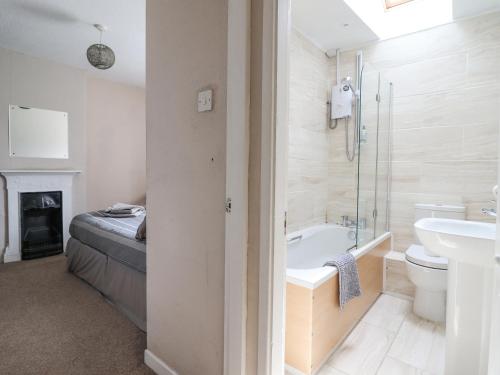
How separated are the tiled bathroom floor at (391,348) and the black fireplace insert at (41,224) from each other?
12.1 feet

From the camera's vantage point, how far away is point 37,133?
3.45 m

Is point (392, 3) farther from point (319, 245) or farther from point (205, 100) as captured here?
point (205, 100)

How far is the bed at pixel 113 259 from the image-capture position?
192cm

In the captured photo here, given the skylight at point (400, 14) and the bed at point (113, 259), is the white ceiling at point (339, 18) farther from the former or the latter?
the bed at point (113, 259)

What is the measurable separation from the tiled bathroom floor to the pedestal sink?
26 centimetres

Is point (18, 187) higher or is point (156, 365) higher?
point (18, 187)

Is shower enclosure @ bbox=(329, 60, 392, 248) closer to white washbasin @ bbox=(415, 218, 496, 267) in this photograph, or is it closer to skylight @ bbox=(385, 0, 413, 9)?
skylight @ bbox=(385, 0, 413, 9)

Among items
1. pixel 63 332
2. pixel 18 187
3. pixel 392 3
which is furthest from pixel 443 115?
pixel 18 187

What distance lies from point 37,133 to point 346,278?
3.96 metres

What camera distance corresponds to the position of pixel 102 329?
1875 mm

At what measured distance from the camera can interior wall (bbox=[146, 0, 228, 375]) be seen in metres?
1.12

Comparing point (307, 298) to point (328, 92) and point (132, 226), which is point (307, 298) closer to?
point (132, 226)

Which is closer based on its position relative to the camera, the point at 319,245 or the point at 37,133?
the point at 319,245

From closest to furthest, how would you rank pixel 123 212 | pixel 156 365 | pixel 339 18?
pixel 156 365
pixel 339 18
pixel 123 212
